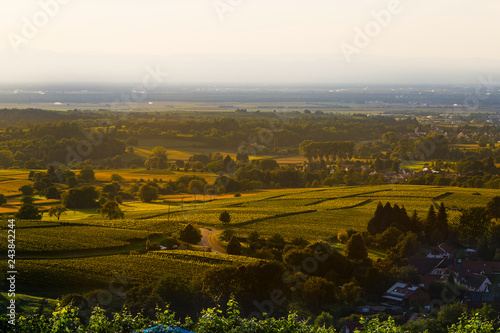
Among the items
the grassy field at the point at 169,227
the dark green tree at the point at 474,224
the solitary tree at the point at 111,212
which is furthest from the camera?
the solitary tree at the point at 111,212

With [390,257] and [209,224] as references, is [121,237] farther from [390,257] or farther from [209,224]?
[390,257]

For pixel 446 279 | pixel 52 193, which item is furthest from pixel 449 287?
pixel 52 193

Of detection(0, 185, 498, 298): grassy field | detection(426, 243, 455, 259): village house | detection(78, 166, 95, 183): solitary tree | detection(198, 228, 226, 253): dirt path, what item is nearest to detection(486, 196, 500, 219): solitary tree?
detection(0, 185, 498, 298): grassy field

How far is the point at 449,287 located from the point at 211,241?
10.2 m

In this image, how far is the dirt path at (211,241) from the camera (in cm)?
2121

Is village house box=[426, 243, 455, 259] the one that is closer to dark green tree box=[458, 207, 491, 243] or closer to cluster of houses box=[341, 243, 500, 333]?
cluster of houses box=[341, 243, 500, 333]

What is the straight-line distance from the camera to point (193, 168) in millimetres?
49906

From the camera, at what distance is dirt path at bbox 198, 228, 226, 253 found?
2121 cm

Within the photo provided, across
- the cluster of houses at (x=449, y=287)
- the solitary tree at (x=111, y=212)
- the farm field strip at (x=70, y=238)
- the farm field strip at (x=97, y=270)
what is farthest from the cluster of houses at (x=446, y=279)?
the solitary tree at (x=111, y=212)

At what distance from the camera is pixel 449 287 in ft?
56.0

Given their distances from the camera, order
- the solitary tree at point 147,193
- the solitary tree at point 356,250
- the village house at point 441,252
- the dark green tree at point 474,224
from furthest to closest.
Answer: the solitary tree at point 147,193 < the dark green tree at point 474,224 < the village house at point 441,252 < the solitary tree at point 356,250

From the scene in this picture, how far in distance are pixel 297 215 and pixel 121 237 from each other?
453 inches

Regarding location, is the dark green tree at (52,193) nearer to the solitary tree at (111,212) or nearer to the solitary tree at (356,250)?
the solitary tree at (111,212)

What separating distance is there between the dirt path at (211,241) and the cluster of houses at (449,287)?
7393 mm
